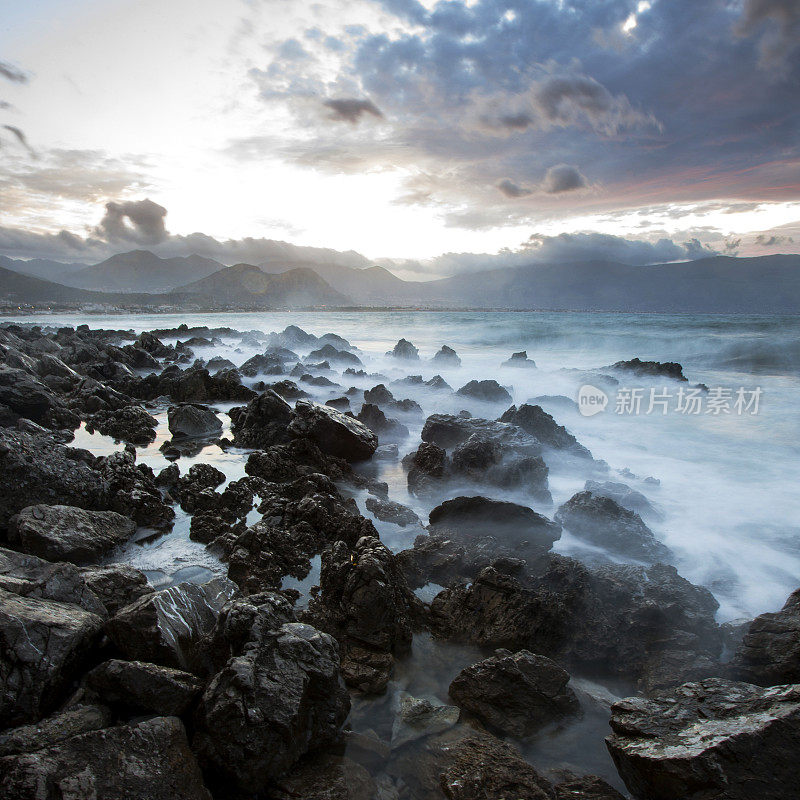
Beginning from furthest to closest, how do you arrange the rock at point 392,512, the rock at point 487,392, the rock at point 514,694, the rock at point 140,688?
the rock at point 487,392 → the rock at point 392,512 → the rock at point 514,694 → the rock at point 140,688

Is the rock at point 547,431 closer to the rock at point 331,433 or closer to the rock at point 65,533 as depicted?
the rock at point 331,433

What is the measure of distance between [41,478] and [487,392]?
11155mm

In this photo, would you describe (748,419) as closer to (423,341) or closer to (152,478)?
(152,478)

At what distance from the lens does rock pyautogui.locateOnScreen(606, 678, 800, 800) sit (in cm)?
242

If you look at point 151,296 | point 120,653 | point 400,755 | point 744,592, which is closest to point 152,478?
point 120,653

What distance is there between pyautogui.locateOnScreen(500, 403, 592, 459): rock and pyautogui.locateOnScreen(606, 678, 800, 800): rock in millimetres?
6315

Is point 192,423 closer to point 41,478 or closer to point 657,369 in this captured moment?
point 41,478

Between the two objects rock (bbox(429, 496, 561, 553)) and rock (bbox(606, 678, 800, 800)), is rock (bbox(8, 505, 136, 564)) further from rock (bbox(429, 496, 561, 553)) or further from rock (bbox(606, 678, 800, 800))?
rock (bbox(606, 678, 800, 800))

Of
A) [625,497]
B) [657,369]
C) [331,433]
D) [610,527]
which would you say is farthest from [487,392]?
[657,369]

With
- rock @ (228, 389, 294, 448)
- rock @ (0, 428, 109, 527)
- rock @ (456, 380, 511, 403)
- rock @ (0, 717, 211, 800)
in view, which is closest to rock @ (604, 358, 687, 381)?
rock @ (456, 380, 511, 403)

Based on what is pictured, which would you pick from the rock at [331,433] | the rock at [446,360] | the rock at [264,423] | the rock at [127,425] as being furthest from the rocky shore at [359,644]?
the rock at [446,360]

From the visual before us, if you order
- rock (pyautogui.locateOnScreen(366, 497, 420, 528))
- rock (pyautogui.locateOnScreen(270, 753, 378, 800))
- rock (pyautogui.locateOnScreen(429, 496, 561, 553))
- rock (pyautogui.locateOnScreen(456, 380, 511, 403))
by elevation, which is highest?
rock (pyautogui.locateOnScreen(456, 380, 511, 403))

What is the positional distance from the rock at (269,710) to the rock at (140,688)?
0.44ft

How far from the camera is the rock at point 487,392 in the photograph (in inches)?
550
